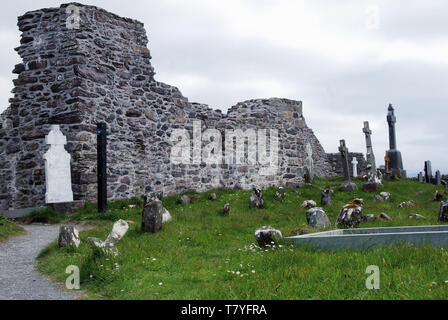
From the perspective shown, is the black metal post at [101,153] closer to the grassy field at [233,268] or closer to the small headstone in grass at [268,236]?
the grassy field at [233,268]

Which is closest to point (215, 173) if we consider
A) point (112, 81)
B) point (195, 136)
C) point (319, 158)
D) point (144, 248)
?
point (195, 136)

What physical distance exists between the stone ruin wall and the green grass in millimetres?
2187

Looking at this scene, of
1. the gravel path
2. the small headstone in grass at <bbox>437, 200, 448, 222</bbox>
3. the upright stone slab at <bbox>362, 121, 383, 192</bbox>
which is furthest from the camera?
the upright stone slab at <bbox>362, 121, 383, 192</bbox>

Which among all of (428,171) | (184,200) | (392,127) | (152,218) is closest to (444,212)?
(152,218)

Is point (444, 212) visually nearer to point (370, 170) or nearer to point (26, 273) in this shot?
point (26, 273)

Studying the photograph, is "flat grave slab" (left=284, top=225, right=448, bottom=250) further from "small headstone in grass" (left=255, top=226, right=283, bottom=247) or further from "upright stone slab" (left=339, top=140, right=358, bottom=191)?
"upright stone slab" (left=339, top=140, right=358, bottom=191)

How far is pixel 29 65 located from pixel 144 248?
26.0 feet

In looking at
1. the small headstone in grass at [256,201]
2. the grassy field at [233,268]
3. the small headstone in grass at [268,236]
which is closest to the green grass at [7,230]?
the grassy field at [233,268]

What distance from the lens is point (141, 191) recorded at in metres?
12.7

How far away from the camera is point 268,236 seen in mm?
5930

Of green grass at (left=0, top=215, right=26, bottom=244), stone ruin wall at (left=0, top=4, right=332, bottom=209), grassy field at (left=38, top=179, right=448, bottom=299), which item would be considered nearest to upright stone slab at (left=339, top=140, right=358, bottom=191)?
stone ruin wall at (left=0, top=4, right=332, bottom=209)

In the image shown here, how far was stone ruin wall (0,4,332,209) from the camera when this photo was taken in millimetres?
11266
